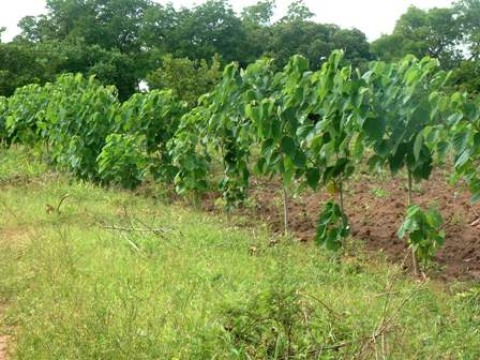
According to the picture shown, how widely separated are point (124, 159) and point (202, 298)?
5.40 metres

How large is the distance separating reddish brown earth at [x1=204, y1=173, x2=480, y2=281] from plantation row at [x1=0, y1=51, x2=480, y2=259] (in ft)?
1.24

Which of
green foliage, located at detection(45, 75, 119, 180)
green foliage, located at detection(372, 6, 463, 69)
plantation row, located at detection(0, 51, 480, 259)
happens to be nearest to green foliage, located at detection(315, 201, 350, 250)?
plantation row, located at detection(0, 51, 480, 259)

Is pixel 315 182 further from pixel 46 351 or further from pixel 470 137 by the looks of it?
pixel 46 351

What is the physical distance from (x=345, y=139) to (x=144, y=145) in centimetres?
458

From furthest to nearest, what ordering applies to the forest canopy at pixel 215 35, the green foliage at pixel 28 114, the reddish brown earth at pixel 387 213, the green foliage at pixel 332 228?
the forest canopy at pixel 215 35 → the green foliage at pixel 28 114 → the reddish brown earth at pixel 387 213 → the green foliage at pixel 332 228

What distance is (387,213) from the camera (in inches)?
268

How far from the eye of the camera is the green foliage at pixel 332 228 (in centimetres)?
508

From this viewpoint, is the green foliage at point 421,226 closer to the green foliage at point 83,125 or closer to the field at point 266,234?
the field at point 266,234

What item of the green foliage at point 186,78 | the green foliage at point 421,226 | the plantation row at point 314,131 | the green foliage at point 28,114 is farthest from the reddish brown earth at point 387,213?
the green foliage at point 186,78

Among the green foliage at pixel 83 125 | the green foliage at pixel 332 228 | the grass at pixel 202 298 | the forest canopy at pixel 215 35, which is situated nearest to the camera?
the grass at pixel 202 298

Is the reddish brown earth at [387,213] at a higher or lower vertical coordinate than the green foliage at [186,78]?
lower

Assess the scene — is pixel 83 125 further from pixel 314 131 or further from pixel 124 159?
pixel 314 131

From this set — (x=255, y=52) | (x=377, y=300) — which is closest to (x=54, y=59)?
(x=255, y=52)

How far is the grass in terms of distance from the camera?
2912 mm
